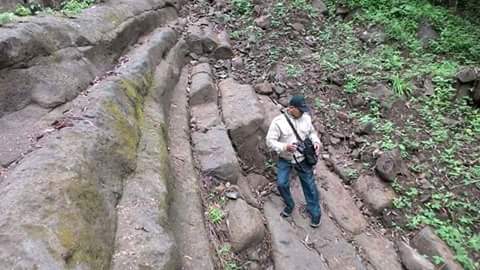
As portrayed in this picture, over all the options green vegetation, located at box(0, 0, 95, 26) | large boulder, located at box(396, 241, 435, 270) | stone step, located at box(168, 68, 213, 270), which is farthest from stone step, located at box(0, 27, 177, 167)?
large boulder, located at box(396, 241, 435, 270)

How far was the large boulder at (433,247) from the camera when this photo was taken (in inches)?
220

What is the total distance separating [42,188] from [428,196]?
235 inches

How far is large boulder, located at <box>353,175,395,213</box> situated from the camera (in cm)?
650

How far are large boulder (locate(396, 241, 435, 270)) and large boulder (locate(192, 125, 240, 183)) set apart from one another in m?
2.76

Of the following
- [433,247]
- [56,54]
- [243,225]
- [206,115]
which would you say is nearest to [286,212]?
[243,225]

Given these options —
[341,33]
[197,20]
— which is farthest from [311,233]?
[197,20]

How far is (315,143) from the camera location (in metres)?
5.74

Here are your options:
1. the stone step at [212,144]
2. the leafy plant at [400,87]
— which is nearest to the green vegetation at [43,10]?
the stone step at [212,144]

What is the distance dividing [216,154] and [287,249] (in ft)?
6.23

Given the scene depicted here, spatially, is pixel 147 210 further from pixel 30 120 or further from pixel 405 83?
pixel 405 83

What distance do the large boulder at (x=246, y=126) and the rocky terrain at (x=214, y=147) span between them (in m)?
0.04

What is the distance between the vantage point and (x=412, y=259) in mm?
5656

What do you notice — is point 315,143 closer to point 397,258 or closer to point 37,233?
point 397,258

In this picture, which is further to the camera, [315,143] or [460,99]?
[460,99]
